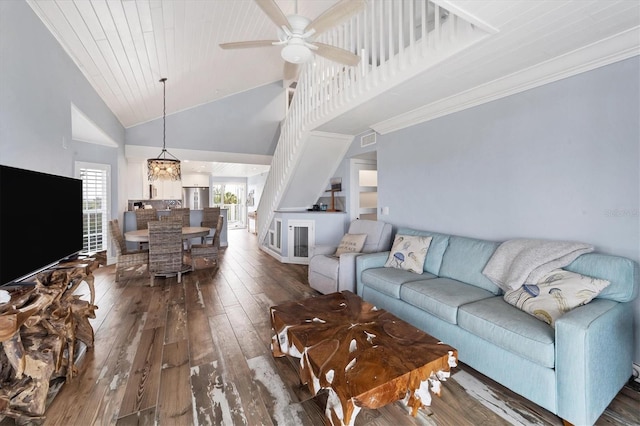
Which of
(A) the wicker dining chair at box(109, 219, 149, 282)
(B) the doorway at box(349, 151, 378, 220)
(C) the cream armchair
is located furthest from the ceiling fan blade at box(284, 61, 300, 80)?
(A) the wicker dining chair at box(109, 219, 149, 282)

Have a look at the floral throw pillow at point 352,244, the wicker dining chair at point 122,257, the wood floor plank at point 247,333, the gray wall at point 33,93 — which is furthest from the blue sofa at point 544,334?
the wicker dining chair at point 122,257

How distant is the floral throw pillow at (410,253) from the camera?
10.0ft

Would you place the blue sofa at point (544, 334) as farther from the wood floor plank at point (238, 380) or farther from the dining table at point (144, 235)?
the dining table at point (144, 235)

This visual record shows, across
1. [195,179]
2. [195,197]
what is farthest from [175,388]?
[195,179]

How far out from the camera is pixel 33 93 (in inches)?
88.5

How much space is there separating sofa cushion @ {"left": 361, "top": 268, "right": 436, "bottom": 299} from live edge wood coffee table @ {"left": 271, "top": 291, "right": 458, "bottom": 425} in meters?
0.66

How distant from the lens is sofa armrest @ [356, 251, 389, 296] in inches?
129

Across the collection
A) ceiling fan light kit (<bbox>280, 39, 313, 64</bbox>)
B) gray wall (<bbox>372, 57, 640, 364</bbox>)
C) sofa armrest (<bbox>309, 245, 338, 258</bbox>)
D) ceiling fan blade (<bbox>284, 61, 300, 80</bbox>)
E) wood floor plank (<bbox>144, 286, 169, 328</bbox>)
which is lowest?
wood floor plank (<bbox>144, 286, 169, 328</bbox>)

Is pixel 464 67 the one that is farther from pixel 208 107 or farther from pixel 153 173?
pixel 208 107

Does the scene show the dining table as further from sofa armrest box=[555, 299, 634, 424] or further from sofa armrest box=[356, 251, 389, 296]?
sofa armrest box=[555, 299, 634, 424]

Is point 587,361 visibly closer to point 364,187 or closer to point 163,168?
point 364,187

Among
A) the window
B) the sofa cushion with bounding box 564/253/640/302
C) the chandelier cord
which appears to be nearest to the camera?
the sofa cushion with bounding box 564/253/640/302

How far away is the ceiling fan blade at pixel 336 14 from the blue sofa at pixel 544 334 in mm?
2302

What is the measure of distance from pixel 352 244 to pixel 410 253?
0.92 metres
